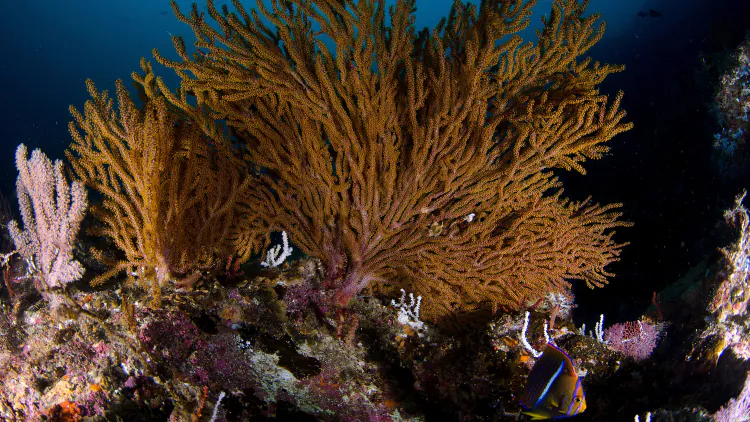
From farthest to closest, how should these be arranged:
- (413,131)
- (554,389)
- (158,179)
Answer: (413,131)
(158,179)
(554,389)

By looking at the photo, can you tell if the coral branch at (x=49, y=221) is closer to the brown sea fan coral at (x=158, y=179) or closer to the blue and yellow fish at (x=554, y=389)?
the brown sea fan coral at (x=158, y=179)

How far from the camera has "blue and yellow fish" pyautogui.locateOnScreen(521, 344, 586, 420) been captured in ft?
5.69

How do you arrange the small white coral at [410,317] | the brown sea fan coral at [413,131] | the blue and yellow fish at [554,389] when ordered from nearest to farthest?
1. the blue and yellow fish at [554,389]
2. the brown sea fan coral at [413,131]
3. the small white coral at [410,317]

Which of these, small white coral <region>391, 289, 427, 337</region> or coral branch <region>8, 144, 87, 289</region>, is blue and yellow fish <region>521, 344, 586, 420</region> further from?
coral branch <region>8, 144, 87, 289</region>

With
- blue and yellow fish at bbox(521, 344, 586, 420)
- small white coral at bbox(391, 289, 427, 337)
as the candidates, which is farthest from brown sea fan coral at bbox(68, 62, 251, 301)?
blue and yellow fish at bbox(521, 344, 586, 420)

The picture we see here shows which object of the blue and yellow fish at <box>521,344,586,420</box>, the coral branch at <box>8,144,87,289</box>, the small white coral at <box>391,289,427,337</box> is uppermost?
the coral branch at <box>8,144,87,289</box>

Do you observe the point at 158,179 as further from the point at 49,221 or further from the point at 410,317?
the point at 410,317

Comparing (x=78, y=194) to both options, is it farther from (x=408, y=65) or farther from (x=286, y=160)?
(x=408, y=65)

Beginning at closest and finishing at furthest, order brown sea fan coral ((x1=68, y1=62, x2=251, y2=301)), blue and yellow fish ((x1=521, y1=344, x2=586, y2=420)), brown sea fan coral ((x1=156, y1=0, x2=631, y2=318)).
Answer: blue and yellow fish ((x1=521, y1=344, x2=586, y2=420)) → brown sea fan coral ((x1=68, y1=62, x2=251, y2=301)) → brown sea fan coral ((x1=156, y1=0, x2=631, y2=318))

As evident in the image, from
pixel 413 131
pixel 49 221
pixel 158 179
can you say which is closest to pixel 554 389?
pixel 413 131

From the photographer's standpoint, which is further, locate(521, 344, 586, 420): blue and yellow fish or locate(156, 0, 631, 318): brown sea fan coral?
locate(156, 0, 631, 318): brown sea fan coral

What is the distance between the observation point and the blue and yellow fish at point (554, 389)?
1734 mm

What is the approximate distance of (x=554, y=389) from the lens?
5.75ft

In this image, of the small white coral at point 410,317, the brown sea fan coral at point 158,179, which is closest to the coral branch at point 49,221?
the brown sea fan coral at point 158,179
